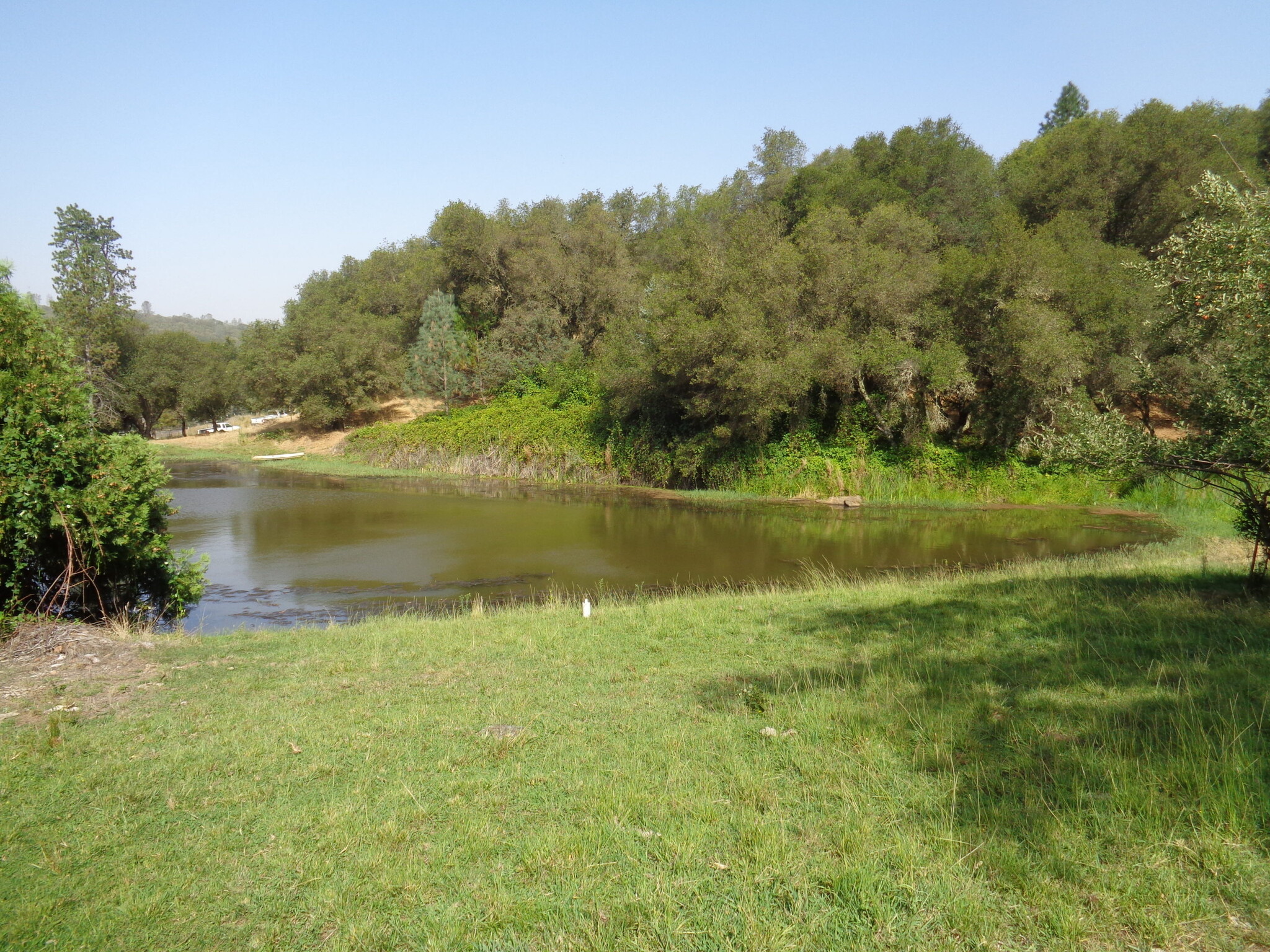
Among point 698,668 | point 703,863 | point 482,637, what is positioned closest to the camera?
point 703,863

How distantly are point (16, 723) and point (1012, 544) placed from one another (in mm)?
20949

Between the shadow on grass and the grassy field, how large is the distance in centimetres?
3

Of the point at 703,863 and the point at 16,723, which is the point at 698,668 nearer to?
the point at 703,863

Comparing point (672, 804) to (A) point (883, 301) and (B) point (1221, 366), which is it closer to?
(B) point (1221, 366)

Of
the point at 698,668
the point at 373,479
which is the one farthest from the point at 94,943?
the point at 373,479

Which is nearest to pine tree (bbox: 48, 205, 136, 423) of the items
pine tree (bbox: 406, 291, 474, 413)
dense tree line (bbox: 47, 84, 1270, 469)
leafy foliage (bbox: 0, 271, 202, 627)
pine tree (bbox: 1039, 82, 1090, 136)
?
dense tree line (bbox: 47, 84, 1270, 469)

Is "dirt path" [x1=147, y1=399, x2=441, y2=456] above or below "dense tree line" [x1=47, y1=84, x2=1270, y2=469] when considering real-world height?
below

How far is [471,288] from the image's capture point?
53656mm

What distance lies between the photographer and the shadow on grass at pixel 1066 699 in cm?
450

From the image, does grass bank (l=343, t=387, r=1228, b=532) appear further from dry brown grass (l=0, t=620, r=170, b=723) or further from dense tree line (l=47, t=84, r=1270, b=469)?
dry brown grass (l=0, t=620, r=170, b=723)

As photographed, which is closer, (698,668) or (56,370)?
(698,668)

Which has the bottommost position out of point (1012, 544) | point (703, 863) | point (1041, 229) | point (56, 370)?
point (1012, 544)

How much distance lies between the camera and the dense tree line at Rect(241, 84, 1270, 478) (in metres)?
26.2

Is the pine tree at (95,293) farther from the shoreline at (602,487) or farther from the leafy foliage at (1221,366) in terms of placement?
the leafy foliage at (1221,366)
